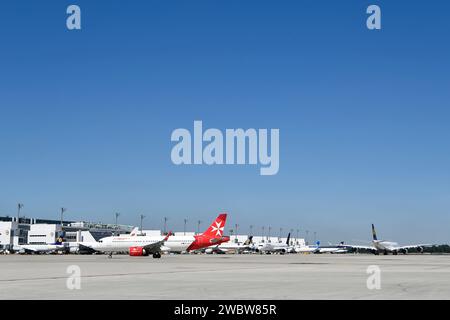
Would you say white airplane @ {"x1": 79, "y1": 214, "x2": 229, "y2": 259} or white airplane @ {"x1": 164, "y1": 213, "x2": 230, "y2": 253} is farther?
white airplane @ {"x1": 164, "y1": 213, "x2": 230, "y2": 253}

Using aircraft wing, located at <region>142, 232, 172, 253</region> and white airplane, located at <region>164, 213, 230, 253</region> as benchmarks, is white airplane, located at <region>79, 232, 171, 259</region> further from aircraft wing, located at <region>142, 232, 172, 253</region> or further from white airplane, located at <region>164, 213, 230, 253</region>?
white airplane, located at <region>164, 213, 230, 253</region>

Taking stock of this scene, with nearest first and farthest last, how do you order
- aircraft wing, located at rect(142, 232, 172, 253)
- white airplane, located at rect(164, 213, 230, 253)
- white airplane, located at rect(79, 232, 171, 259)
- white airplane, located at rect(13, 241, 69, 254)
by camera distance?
aircraft wing, located at rect(142, 232, 172, 253) → white airplane, located at rect(79, 232, 171, 259) → white airplane, located at rect(164, 213, 230, 253) → white airplane, located at rect(13, 241, 69, 254)

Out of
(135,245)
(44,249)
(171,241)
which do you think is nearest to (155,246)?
(135,245)

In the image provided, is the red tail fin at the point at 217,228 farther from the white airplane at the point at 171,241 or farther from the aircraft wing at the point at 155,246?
the aircraft wing at the point at 155,246

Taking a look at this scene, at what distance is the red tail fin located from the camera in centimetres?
11056

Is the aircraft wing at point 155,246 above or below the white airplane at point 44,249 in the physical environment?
above

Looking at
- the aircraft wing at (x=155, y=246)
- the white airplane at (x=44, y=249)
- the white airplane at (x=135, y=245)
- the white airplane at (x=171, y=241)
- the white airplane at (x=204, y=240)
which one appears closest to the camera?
the aircraft wing at (x=155, y=246)

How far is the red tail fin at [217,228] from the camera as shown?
11056 centimetres

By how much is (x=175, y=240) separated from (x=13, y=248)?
7653 cm

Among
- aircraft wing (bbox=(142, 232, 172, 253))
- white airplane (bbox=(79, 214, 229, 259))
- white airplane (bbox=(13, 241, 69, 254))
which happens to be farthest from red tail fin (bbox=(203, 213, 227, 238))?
white airplane (bbox=(13, 241, 69, 254))

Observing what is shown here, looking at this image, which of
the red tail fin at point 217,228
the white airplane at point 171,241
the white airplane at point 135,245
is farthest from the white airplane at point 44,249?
the red tail fin at point 217,228

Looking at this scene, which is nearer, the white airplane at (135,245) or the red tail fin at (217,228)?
the white airplane at (135,245)
